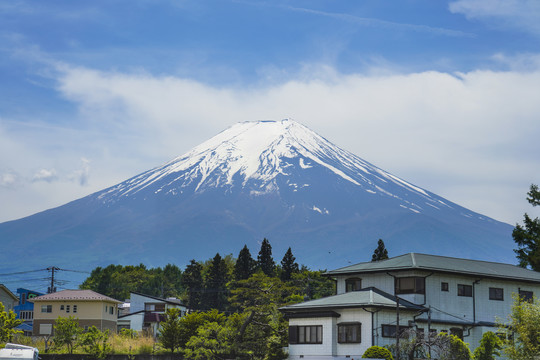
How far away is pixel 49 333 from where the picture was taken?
229 ft

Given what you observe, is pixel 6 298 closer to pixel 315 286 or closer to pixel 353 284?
pixel 315 286

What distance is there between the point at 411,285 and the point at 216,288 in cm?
4797

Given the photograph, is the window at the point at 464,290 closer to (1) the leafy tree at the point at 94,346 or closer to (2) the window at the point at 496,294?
(2) the window at the point at 496,294

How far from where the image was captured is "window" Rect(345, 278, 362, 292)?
5172 centimetres

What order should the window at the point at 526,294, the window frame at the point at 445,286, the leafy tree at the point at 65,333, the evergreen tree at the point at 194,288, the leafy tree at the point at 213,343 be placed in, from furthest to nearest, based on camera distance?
the evergreen tree at the point at 194,288
the window at the point at 526,294
the leafy tree at the point at 65,333
the window frame at the point at 445,286
the leafy tree at the point at 213,343

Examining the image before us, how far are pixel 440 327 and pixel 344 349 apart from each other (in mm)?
6734

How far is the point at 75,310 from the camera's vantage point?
7100cm

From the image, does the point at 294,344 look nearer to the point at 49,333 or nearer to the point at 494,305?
the point at 494,305

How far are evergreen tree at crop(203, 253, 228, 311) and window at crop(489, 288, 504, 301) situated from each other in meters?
46.0

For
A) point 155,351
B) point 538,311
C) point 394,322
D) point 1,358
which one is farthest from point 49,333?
point 538,311

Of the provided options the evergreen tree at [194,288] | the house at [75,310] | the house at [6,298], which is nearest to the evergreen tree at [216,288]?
the evergreen tree at [194,288]

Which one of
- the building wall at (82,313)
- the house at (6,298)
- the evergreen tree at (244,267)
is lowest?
the building wall at (82,313)

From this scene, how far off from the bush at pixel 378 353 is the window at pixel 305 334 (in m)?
5.17

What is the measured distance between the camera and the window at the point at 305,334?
4541 cm
